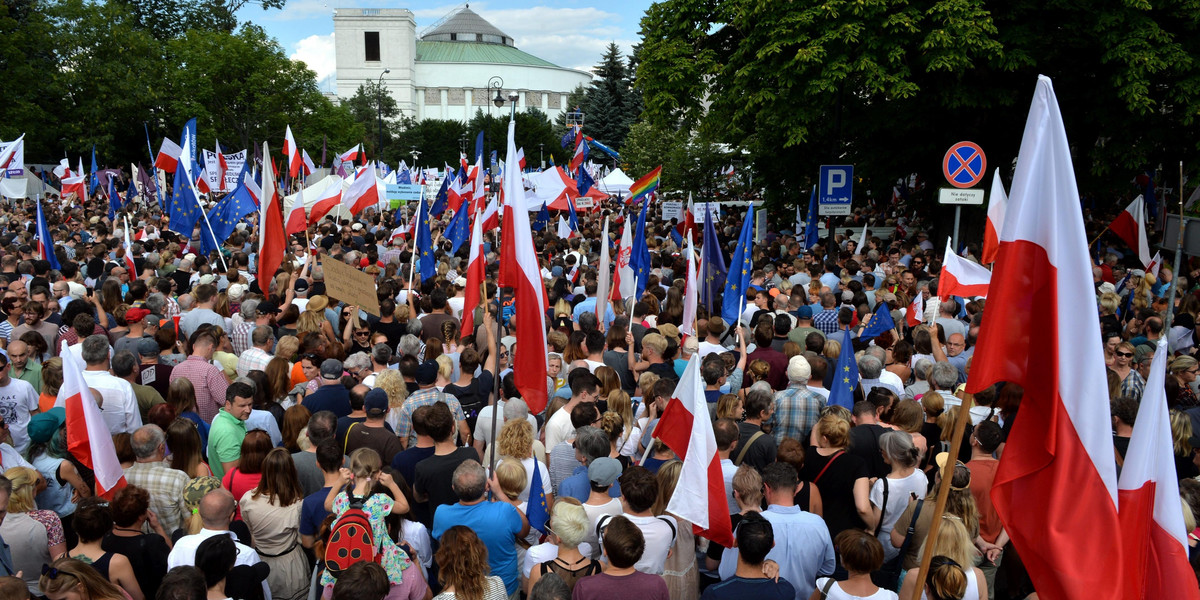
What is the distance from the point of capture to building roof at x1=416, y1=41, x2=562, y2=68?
461ft

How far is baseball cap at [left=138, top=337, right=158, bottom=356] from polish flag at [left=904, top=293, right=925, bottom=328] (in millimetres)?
7684

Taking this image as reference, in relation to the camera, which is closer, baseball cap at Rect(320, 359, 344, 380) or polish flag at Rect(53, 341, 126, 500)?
polish flag at Rect(53, 341, 126, 500)

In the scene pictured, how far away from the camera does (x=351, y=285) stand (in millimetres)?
8820

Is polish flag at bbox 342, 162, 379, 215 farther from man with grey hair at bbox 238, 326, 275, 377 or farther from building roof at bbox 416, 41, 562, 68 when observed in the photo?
building roof at bbox 416, 41, 562, 68

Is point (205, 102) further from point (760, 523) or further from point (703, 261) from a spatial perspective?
point (760, 523)

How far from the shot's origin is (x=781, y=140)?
20766mm

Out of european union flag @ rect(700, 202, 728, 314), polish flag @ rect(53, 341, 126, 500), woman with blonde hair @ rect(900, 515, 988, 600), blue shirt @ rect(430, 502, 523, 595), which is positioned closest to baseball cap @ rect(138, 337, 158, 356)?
polish flag @ rect(53, 341, 126, 500)

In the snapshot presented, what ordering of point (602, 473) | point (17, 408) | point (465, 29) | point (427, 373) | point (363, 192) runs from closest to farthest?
1. point (602, 473)
2. point (17, 408)
3. point (427, 373)
4. point (363, 192)
5. point (465, 29)

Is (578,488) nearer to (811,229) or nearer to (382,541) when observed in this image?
(382,541)

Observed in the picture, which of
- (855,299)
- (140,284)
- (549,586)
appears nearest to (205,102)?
(140,284)

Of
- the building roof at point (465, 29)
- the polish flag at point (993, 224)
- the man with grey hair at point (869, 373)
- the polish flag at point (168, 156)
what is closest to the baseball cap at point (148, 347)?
the man with grey hair at point (869, 373)

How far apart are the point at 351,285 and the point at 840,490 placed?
17.7 ft

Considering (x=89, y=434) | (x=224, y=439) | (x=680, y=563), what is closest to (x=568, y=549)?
(x=680, y=563)

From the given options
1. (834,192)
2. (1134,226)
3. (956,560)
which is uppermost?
(834,192)
